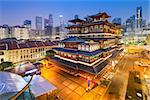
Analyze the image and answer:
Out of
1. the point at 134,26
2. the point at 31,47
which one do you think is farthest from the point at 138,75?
the point at 134,26

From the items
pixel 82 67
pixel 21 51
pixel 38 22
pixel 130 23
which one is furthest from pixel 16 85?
pixel 38 22

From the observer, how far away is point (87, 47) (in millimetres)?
13875

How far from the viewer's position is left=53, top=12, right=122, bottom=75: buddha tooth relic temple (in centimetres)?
1356

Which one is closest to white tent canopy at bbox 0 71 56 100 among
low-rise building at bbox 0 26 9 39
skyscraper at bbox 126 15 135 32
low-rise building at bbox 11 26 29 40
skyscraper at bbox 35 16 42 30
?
low-rise building at bbox 0 26 9 39

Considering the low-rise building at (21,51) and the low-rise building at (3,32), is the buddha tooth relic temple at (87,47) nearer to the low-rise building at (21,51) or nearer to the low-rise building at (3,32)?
the low-rise building at (21,51)

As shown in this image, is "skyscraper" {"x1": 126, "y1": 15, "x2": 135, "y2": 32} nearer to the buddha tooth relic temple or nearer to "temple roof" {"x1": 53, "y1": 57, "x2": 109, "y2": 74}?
the buddha tooth relic temple

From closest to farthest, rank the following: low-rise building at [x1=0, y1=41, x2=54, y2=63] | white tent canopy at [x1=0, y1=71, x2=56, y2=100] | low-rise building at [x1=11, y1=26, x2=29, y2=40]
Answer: white tent canopy at [x1=0, y1=71, x2=56, y2=100] < low-rise building at [x1=0, y1=41, x2=54, y2=63] < low-rise building at [x1=11, y1=26, x2=29, y2=40]

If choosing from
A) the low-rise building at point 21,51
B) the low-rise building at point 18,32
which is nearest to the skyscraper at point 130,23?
the low-rise building at point 18,32

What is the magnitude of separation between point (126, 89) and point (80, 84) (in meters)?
4.68

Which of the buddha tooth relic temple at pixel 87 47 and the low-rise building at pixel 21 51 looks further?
the low-rise building at pixel 21 51

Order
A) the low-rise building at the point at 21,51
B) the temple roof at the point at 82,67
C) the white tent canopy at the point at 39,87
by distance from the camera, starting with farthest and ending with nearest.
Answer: the low-rise building at the point at 21,51 < the temple roof at the point at 82,67 < the white tent canopy at the point at 39,87

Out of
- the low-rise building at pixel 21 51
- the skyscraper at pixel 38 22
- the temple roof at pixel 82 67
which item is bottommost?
the temple roof at pixel 82 67

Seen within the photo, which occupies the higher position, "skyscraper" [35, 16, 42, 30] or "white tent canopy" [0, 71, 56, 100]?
"skyscraper" [35, 16, 42, 30]

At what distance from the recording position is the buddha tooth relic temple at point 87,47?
13562mm
